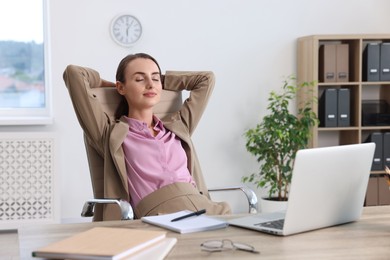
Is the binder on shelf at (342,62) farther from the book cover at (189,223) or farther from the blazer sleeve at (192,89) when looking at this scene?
the book cover at (189,223)

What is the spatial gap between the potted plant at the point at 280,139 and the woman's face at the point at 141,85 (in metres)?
1.92

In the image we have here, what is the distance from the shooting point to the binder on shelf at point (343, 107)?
15.9ft

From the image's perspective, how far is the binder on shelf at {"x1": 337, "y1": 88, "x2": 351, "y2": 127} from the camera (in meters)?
4.86

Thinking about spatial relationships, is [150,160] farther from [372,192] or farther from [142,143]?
[372,192]

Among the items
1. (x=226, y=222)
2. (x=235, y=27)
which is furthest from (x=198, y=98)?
(x=235, y=27)

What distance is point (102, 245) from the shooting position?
147 cm

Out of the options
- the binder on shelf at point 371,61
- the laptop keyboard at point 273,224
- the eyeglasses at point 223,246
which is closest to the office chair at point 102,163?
the laptop keyboard at point 273,224

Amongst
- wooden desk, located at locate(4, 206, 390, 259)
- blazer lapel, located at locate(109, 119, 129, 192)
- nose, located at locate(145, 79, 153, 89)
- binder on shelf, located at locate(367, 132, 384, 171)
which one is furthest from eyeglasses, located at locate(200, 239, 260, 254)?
binder on shelf, located at locate(367, 132, 384, 171)

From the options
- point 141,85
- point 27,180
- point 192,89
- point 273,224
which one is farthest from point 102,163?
point 27,180

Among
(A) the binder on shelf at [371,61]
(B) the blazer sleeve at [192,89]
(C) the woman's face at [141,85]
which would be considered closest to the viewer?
(C) the woman's face at [141,85]

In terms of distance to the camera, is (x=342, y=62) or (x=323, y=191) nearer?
(x=323, y=191)

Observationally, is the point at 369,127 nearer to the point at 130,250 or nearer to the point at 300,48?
the point at 300,48

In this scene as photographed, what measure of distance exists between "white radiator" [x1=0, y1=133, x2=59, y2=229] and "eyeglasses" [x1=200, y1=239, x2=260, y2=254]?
10.5 ft

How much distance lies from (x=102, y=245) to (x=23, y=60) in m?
3.70
